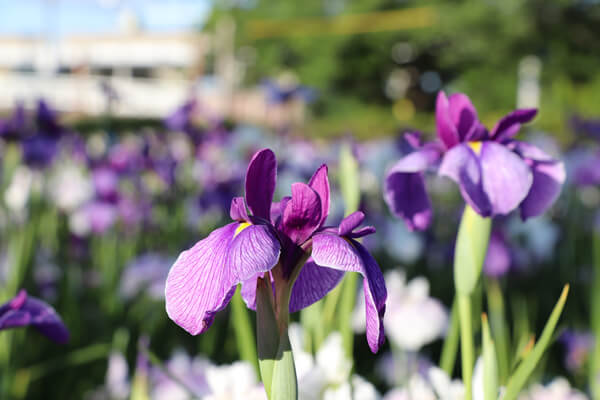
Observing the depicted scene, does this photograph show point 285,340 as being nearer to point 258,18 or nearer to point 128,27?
point 258,18

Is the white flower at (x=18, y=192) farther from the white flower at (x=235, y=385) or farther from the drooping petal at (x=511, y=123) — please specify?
the drooping petal at (x=511, y=123)

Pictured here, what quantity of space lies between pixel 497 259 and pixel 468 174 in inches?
52.1

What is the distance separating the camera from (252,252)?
1.98 feet

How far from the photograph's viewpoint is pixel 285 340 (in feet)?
2.16

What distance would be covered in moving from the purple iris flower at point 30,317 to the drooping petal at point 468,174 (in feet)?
2.13

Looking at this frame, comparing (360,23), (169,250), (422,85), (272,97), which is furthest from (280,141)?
(422,85)

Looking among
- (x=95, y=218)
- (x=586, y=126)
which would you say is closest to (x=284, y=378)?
(x=95, y=218)

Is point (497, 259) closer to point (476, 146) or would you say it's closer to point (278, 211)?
point (476, 146)

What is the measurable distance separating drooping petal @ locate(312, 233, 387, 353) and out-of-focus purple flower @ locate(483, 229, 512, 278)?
60.6 inches

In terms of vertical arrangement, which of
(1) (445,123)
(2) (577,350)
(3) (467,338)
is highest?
(1) (445,123)

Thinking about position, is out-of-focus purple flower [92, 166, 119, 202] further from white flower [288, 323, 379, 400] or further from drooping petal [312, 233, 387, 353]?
drooping petal [312, 233, 387, 353]

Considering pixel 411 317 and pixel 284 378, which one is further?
pixel 411 317

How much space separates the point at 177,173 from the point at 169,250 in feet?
2.26

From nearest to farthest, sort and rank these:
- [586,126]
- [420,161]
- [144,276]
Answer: [420,161] < [144,276] < [586,126]
